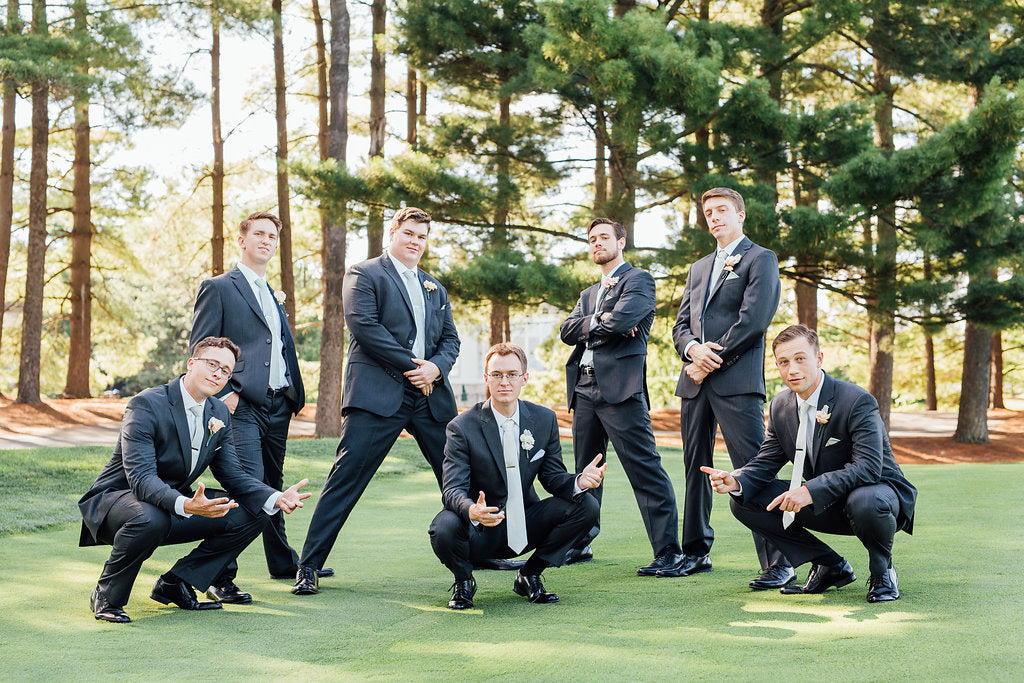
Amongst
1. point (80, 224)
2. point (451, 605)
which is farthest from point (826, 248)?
point (80, 224)

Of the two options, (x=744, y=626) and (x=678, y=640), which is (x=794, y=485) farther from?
(x=678, y=640)

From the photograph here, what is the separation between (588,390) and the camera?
15.6 ft

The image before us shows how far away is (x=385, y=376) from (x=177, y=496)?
1168 mm

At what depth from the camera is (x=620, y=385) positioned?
4.63 metres

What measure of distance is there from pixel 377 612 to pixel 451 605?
0.29 m

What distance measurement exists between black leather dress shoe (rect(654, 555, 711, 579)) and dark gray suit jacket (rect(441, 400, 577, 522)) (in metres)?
0.81

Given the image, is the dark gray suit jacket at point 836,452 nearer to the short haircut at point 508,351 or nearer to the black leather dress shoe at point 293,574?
the short haircut at point 508,351

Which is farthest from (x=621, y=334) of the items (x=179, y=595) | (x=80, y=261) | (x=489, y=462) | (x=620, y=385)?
(x=80, y=261)

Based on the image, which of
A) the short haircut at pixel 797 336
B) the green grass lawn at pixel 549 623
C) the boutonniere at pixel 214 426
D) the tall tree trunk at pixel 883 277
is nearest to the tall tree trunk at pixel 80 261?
the tall tree trunk at pixel 883 277

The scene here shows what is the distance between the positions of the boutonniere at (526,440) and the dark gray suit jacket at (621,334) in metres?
0.71

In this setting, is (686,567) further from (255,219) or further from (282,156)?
(282,156)

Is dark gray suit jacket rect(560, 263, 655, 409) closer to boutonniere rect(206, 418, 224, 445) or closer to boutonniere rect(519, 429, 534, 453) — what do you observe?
boutonniere rect(519, 429, 534, 453)

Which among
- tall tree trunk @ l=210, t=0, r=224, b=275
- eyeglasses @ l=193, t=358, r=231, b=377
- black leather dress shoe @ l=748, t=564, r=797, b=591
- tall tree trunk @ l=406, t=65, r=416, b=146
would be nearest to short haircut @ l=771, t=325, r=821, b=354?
black leather dress shoe @ l=748, t=564, r=797, b=591

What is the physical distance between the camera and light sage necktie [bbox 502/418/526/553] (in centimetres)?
389
